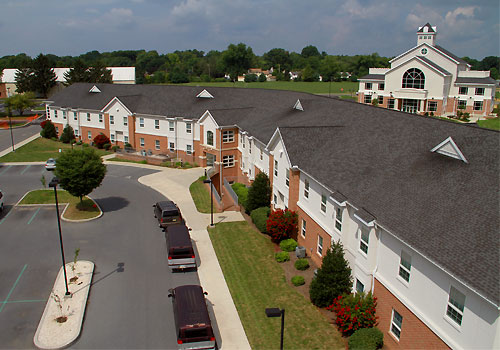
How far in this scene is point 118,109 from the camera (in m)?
61.0

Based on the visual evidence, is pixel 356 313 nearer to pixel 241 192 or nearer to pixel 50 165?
pixel 241 192

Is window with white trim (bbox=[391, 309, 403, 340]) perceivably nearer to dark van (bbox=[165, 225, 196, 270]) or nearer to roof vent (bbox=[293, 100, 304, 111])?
dark van (bbox=[165, 225, 196, 270])

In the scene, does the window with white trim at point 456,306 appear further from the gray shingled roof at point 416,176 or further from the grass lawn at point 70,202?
the grass lawn at point 70,202

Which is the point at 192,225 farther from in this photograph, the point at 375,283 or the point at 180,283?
the point at 375,283

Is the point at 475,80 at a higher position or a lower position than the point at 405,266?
higher

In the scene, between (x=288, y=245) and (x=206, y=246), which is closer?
(x=288, y=245)

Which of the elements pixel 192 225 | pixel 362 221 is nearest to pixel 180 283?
pixel 192 225

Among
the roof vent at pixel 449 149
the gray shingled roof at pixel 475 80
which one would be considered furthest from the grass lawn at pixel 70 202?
the gray shingled roof at pixel 475 80

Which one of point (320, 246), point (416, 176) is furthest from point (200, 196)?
point (416, 176)

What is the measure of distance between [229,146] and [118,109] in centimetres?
2228

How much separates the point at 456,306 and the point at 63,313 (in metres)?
18.3

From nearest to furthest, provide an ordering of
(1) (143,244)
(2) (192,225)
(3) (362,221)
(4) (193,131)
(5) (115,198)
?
(3) (362,221), (1) (143,244), (2) (192,225), (5) (115,198), (4) (193,131)

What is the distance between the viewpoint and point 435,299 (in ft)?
51.6

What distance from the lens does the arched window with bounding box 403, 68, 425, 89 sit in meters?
67.1
